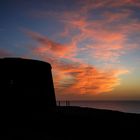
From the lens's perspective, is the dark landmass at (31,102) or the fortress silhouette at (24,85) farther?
the fortress silhouette at (24,85)

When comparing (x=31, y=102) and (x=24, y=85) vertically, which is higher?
(x=24, y=85)

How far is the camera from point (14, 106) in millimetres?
19609

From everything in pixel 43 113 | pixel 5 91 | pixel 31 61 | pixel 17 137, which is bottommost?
pixel 17 137

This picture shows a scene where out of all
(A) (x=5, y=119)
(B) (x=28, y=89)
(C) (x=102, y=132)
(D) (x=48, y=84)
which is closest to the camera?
(C) (x=102, y=132)

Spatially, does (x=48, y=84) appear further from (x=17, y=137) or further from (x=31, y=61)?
(x=17, y=137)

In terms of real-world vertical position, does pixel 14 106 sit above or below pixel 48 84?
below

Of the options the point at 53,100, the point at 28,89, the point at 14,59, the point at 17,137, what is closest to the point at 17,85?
the point at 28,89

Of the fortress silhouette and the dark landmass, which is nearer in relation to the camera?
the dark landmass

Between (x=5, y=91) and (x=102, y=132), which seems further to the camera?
(x=5, y=91)

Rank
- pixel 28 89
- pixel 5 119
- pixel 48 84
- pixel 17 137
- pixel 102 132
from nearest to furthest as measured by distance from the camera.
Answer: pixel 17 137, pixel 102 132, pixel 5 119, pixel 28 89, pixel 48 84

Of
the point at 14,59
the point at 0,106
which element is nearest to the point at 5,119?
the point at 0,106

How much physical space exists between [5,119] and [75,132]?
7464 mm

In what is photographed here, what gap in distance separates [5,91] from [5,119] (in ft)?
7.43

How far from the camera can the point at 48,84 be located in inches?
879
